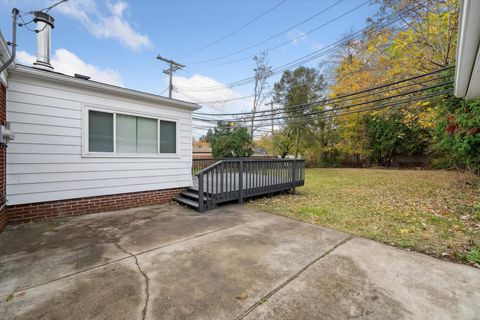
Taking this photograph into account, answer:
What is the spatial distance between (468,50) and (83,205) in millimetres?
6843

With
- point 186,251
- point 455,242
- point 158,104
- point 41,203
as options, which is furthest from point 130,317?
point 158,104

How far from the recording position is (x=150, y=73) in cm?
1377

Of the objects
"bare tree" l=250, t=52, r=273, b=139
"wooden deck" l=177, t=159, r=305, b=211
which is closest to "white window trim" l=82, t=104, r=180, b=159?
"wooden deck" l=177, t=159, r=305, b=211

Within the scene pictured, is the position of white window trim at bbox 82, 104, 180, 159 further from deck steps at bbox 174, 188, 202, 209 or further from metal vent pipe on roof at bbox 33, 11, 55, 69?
metal vent pipe on roof at bbox 33, 11, 55, 69

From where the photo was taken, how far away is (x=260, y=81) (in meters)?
19.2

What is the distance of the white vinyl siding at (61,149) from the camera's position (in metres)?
3.88

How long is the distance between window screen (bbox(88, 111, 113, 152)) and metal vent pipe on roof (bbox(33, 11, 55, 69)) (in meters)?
1.56

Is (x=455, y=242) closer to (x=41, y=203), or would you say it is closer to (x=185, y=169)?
(x=185, y=169)

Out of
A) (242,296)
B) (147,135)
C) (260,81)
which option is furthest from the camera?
(260,81)

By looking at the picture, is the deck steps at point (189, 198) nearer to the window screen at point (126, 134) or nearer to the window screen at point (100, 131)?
the window screen at point (126, 134)

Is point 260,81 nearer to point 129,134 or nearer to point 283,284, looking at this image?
point 129,134

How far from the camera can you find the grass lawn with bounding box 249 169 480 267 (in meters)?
3.22

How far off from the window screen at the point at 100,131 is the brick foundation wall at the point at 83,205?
45.4 inches

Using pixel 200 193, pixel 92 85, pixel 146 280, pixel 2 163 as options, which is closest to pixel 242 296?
pixel 146 280
